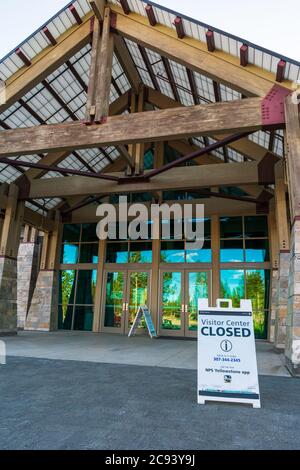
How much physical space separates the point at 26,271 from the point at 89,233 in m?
3.57

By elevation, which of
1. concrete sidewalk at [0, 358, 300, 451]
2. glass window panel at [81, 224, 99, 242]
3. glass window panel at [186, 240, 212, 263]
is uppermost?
glass window panel at [81, 224, 99, 242]

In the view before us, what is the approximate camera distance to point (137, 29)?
8508mm

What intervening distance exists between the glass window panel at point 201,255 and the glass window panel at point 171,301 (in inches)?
32.5

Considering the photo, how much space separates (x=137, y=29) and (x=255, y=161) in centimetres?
521

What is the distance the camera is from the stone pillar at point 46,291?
13.8m

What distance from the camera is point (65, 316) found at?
1426 cm

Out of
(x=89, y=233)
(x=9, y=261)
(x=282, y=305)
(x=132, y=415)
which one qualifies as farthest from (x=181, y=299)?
(x=132, y=415)

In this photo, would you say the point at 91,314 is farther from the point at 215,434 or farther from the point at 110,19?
the point at 215,434

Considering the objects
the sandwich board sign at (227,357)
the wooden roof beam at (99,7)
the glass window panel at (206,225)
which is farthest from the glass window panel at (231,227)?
the sandwich board sign at (227,357)

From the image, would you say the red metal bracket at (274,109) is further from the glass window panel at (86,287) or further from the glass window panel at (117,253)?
the glass window panel at (86,287)

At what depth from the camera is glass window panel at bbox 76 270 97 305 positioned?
552 inches

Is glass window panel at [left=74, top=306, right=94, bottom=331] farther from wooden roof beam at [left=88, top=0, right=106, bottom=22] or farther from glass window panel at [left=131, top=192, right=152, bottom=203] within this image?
wooden roof beam at [left=88, top=0, right=106, bottom=22]

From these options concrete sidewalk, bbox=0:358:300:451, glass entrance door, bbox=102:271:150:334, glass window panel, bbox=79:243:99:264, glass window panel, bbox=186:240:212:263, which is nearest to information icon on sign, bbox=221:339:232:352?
concrete sidewalk, bbox=0:358:300:451
